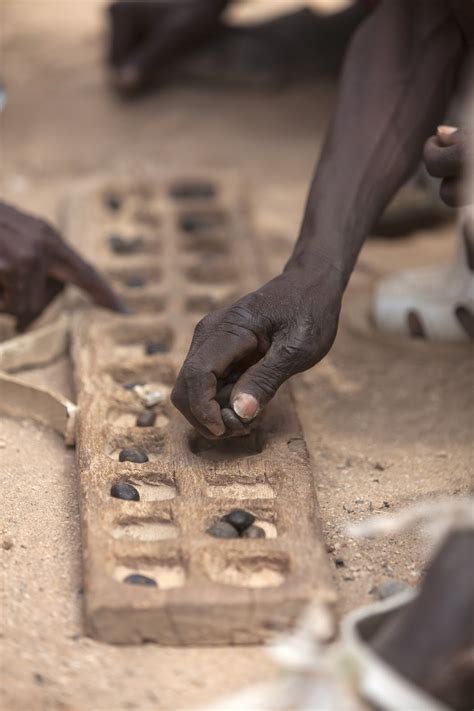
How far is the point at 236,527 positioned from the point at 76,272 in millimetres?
909

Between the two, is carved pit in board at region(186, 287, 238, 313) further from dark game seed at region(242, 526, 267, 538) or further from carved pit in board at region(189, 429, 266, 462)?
dark game seed at region(242, 526, 267, 538)

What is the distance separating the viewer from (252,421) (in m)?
1.97

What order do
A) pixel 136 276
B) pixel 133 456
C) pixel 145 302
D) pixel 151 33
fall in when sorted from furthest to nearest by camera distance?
pixel 151 33 < pixel 136 276 < pixel 145 302 < pixel 133 456

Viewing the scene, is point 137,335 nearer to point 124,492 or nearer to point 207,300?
point 207,300

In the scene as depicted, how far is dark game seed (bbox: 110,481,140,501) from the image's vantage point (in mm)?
1899

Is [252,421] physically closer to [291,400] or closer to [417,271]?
[291,400]

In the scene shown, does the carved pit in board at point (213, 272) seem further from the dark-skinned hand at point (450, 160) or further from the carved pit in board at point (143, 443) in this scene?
the dark-skinned hand at point (450, 160)

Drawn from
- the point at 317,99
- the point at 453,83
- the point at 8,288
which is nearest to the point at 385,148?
the point at 453,83

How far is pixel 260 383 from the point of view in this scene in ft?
6.31

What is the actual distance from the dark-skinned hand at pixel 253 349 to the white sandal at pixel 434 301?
49cm

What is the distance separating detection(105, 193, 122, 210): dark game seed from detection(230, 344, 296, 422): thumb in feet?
4.37

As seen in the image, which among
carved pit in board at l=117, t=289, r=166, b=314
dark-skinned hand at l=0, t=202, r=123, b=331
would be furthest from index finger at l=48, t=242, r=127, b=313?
carved pit in board at l=117, t=289, r=166, b=314

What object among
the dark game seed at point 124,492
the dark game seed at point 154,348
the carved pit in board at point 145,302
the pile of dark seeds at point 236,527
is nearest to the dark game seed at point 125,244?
the carved pit in board at point 145,302

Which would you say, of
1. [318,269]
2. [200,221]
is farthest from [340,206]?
[200,221]
